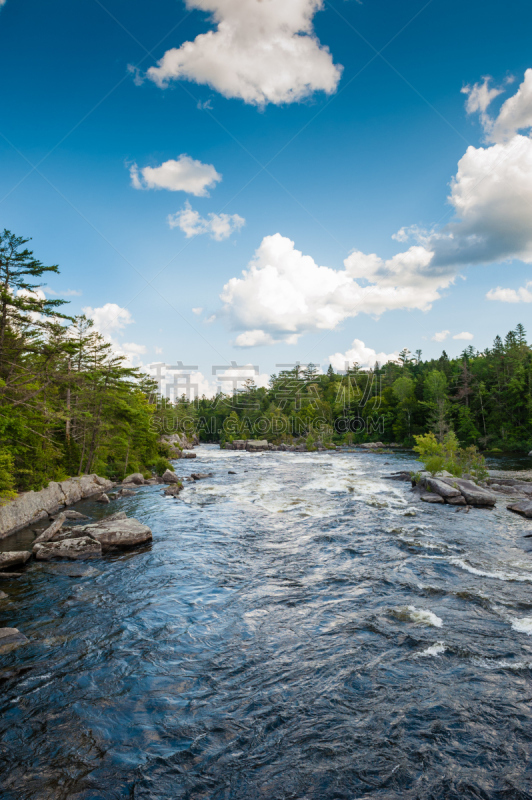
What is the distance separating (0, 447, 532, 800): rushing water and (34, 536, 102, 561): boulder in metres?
0.75

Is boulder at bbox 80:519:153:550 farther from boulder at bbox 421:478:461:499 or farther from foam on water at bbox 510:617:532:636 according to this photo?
boulder at bbox 421:478:461:499

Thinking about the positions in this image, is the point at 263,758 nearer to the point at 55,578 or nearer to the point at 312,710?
the point at 312,710

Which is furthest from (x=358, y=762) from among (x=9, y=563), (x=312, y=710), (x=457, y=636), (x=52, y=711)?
(x=9, y=563)

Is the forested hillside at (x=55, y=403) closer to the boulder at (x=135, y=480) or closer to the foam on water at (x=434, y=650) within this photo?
the boulder at (x=135, y=480)

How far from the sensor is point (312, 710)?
6.11 m

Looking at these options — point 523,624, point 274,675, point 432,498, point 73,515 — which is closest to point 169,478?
point 73,515

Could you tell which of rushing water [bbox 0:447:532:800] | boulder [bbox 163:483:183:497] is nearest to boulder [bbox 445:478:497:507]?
rushing water [bbox 0:447:532:800]

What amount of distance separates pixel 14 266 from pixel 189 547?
14.0m

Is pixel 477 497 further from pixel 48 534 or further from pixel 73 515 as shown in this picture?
pixel 73 515

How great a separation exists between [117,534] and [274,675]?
9.91 meters

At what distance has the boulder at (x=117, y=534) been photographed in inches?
572

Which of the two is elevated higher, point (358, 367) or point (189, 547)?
point (358, 367)

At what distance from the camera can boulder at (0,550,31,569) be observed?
12.2 meters

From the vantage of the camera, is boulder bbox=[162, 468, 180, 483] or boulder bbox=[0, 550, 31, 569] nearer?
boulder bbox=[0, 550, 31, 569]
